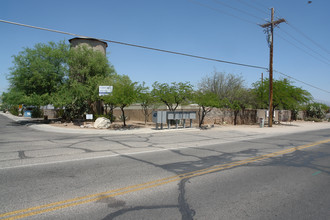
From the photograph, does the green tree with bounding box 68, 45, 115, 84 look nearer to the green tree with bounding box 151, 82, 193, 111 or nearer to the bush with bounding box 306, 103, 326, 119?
the green tree with bounding box 151, 82, 193, 111

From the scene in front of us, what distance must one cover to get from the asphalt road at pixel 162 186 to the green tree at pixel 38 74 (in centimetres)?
1490

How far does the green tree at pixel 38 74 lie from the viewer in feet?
70.7

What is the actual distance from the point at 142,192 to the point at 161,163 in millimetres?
2661

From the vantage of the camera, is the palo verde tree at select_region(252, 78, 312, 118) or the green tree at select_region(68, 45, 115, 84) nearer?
the green tree at select_region(68, 45, 115, 84)

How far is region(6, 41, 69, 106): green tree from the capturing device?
21547 millimetres

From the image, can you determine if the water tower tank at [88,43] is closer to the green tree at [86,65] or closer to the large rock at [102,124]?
the green tree at [86,65]

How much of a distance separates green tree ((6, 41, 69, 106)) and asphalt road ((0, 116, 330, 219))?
1490cm

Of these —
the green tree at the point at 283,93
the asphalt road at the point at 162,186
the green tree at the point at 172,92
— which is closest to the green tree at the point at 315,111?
the green tree at the point at 283,93

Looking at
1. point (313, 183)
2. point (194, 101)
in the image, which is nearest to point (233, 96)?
point (194, 101)

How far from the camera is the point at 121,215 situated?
384 cm

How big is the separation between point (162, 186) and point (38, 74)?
66.6 feet

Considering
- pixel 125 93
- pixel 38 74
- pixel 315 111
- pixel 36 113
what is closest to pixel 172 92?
pixel 125 93

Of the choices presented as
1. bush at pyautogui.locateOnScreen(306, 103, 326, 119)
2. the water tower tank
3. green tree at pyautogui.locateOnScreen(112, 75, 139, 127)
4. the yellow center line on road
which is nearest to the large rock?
green tree at pyautogui.locateOnScreen(112, 75, 139, 127)

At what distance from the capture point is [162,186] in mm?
5309
